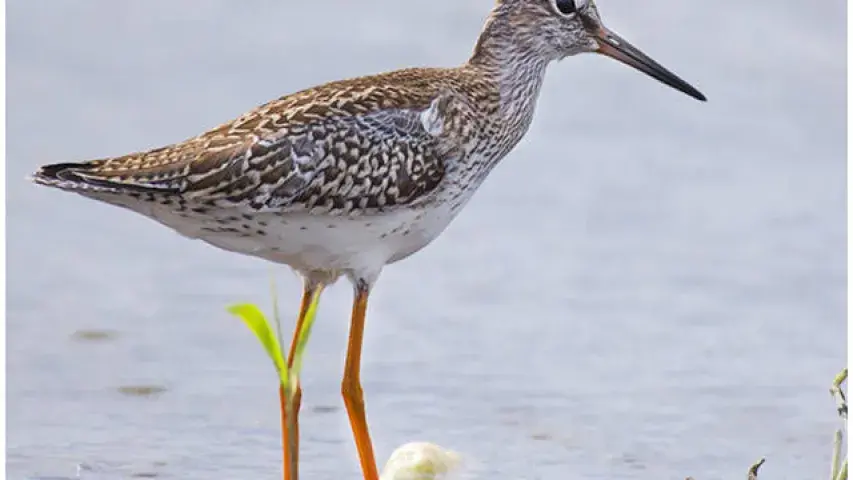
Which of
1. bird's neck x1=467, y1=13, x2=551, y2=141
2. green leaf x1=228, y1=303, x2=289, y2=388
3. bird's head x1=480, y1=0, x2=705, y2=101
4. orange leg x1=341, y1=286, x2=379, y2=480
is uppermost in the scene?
bird's head x1=480, y1=0, x2=705, y2=101

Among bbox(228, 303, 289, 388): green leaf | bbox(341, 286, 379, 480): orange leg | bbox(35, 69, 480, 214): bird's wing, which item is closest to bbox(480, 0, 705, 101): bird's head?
bbox(35, 69, 480, 214): bird's wing

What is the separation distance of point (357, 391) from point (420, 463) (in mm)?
501

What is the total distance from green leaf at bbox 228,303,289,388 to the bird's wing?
221cm

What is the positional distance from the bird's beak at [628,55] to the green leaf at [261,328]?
12.8 feet

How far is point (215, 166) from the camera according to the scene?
841cm

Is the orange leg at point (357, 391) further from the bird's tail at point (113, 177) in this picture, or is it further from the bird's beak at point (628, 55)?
the bird's beak at point (628, 55)

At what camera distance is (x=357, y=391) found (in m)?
9.34

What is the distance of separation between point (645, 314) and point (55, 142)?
3805 mm

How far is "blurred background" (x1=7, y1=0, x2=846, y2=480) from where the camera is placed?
9734 millimetres

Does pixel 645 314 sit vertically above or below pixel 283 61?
below

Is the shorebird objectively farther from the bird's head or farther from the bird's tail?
the bird's head

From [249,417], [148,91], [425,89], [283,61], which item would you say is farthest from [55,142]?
[425,89]

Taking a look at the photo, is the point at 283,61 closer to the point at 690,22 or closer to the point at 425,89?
the point at 690,22

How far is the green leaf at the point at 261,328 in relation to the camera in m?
6.04
